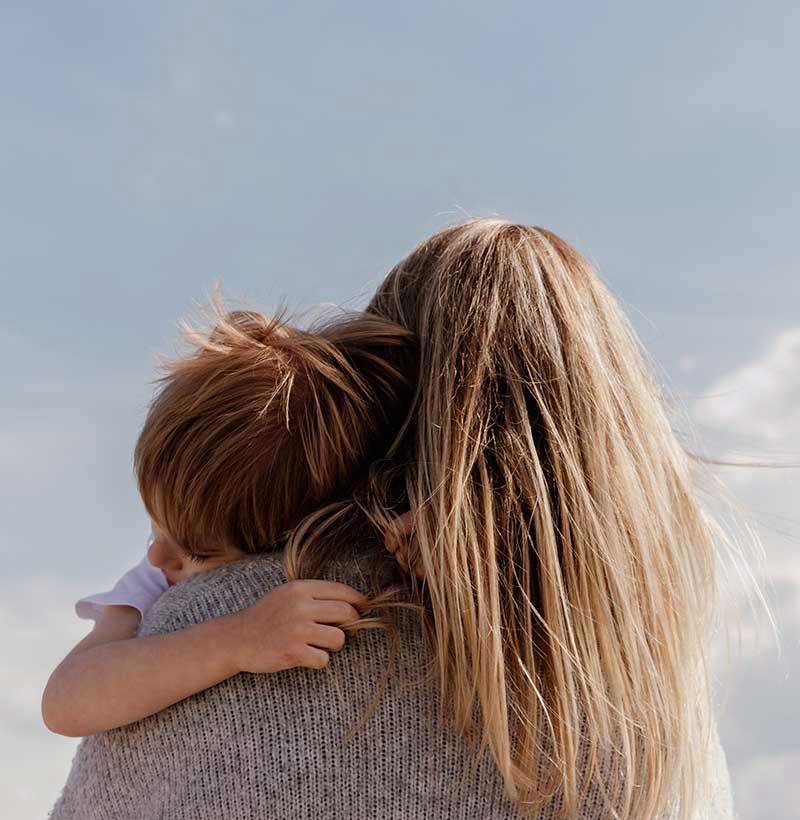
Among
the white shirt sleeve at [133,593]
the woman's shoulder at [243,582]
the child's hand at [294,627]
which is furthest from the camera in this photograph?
the white shirt sleeve at [133,593]

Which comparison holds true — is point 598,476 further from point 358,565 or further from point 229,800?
point 229,800

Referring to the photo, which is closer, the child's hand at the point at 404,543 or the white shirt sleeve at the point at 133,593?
the child's hand at the point at 404,543

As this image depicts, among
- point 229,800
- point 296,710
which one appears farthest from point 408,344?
point 229,800

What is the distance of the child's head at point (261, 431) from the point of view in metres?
2.09

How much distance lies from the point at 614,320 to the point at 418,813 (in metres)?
1.08

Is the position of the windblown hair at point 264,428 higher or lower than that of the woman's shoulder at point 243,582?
higher

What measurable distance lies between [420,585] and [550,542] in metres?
0.25

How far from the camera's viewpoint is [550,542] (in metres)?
1.99

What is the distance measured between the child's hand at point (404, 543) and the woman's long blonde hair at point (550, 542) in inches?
0.5

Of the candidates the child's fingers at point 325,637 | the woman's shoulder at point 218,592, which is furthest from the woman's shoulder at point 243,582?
the child's fingers at point 325,637

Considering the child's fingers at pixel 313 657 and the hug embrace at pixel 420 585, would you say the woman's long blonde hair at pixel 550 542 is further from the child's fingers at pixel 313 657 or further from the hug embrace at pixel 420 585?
the child's fingers at pixel 313 657

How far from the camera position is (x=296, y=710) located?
6.29 feet

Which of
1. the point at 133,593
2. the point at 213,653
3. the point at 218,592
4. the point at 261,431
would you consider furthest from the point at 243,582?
the point at 133,593

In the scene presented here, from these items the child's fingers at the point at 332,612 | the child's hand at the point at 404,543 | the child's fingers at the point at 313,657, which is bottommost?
the child's fingers at the point at 313,657
